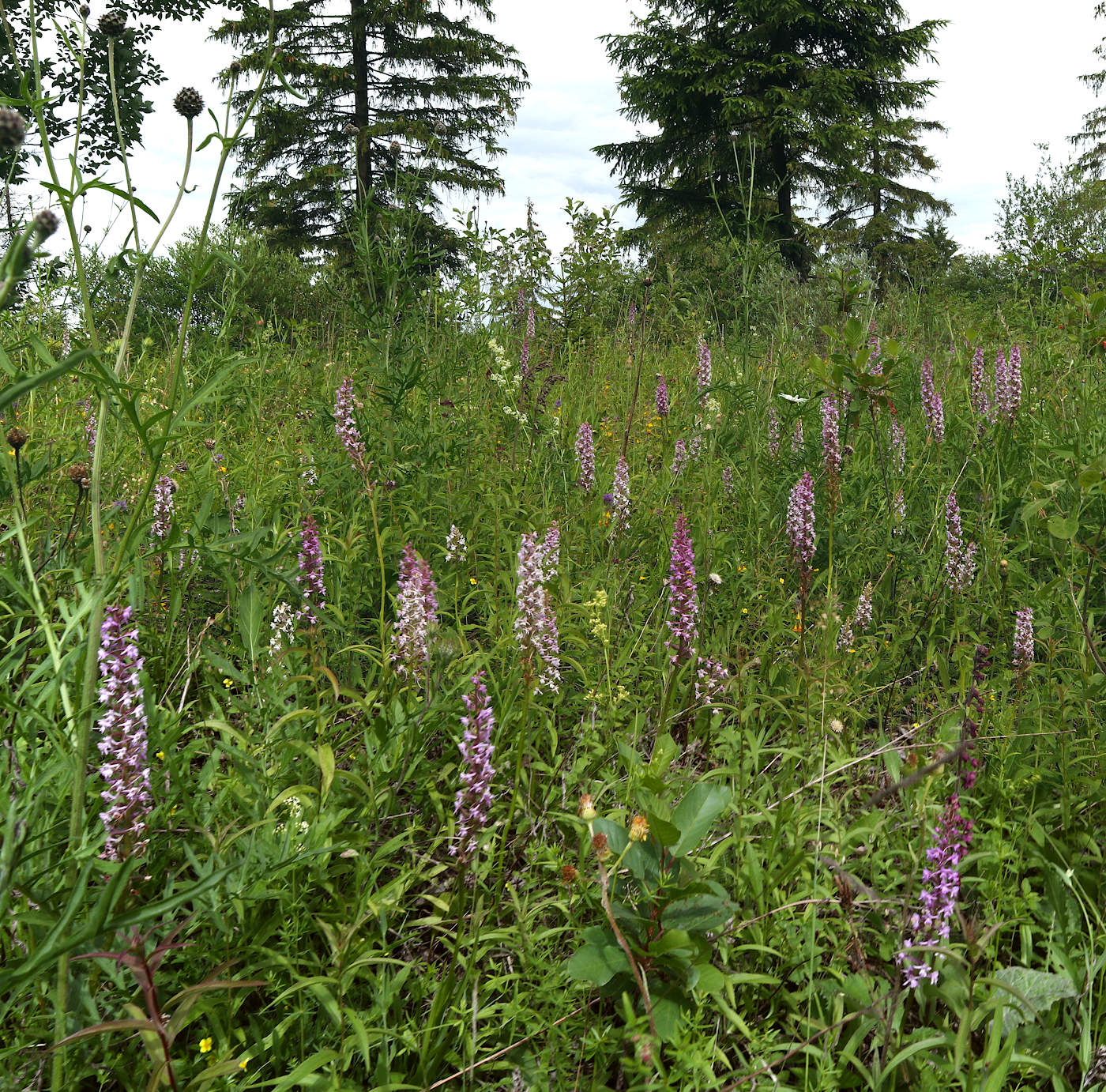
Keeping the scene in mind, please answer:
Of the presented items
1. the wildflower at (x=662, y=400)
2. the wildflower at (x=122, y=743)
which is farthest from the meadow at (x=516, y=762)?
the wildflower at (x=662, y=400)

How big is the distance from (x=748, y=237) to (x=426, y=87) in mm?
24256

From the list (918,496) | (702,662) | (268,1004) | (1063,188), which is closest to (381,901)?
(268,1004)

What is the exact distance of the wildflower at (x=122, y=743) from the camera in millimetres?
1295

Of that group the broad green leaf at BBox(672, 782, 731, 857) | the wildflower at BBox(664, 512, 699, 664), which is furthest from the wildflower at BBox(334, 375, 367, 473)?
the broad green leaf at BBox(672, 782, 731, 857)

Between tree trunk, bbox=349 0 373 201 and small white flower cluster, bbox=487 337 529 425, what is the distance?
21.0 m

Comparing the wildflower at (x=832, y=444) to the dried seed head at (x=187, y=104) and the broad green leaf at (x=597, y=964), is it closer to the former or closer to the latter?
the broad green leaf at (x=597, y=964)

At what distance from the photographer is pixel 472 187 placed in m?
24.1

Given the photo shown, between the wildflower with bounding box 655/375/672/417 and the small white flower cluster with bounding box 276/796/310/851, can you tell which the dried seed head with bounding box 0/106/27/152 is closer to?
the small white flower cluster with bounding box 276/796/310/851

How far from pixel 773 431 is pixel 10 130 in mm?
3813

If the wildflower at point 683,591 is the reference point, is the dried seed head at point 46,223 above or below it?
above

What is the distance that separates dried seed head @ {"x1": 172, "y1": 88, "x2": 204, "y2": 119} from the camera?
1433 millimetres

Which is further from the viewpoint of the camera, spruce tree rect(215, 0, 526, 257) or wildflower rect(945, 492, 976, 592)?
spruce tree rect(215, 0, 526, 257)

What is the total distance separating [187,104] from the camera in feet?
4.72

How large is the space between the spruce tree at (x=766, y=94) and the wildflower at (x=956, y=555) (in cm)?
2005
